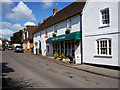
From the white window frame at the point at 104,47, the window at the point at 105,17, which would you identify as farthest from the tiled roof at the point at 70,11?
the white window frame at the point at 104,47

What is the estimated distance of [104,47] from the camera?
1010cm

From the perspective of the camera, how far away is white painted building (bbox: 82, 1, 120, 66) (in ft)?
30.6

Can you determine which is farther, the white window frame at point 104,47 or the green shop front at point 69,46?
the green shop front at point 69,46

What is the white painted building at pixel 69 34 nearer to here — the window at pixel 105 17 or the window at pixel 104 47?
the window at pixel 104 47

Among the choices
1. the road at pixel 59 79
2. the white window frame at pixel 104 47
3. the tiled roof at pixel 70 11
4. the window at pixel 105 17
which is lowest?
the road at pixel 59 79

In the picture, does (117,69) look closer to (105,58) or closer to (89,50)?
(105,58)

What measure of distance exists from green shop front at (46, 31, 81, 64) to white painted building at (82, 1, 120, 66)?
775 millimetres

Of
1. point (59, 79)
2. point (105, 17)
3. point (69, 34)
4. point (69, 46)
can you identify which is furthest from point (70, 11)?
point (59, 79)

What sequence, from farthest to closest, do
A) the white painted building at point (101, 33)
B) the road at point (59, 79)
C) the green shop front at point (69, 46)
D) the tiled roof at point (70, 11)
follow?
the tiled roof at point (70, 11), the green shop front at point (69, 46), the white painted building at point (101, 33), the road at point (59, 79)

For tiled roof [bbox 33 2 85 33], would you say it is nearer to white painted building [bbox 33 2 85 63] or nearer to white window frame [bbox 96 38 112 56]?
white painted building [bbox 33 2 85 63]

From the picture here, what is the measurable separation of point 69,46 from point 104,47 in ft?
18.6

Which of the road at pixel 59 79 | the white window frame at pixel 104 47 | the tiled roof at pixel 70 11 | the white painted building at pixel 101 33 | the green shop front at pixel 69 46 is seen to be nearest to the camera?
the road at pixel 59 79

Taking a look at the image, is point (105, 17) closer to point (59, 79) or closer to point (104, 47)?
point (104, 47)

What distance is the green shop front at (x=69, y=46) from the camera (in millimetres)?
12255
